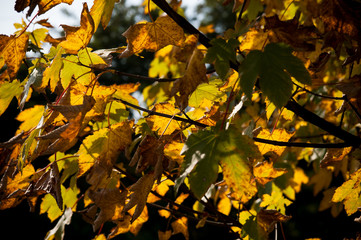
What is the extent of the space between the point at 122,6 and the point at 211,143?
472 inches

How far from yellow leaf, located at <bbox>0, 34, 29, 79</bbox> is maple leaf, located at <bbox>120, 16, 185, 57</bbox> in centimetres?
41

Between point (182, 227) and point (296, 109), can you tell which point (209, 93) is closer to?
point (296, 109)

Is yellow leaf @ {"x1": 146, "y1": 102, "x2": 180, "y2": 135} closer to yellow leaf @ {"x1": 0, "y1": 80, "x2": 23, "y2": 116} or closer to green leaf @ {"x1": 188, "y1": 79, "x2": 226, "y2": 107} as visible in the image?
green leaf @ {"x1": 188, "y1": 79, "x2": 226, "y2": 107}

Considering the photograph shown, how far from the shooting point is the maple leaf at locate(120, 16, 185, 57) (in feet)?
3.45

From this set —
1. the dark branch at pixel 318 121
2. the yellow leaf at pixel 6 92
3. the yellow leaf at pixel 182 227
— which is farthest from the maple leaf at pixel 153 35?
the yellow leaf at pixel 182 227

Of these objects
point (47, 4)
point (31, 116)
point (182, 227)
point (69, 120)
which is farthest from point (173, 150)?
point (182, 227)

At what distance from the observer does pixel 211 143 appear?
36.3 inches

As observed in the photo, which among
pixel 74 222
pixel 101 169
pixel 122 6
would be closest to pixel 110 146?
pixel 101 169

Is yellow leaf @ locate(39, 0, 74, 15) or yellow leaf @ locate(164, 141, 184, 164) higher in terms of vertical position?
yellow leaf @ locate(39, 0, 74, 15)

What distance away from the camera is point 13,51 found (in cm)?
122

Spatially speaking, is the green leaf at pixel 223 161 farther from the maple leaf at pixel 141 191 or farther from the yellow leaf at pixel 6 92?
the yellow leaf at pixel 6 92

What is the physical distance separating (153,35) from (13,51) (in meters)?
0.52

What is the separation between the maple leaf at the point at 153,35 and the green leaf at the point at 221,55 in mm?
168

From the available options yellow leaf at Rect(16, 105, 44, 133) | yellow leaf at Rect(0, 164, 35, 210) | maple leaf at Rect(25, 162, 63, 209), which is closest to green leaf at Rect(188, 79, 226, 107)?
maple leaf at Rect(25, 162, 63, 209)
